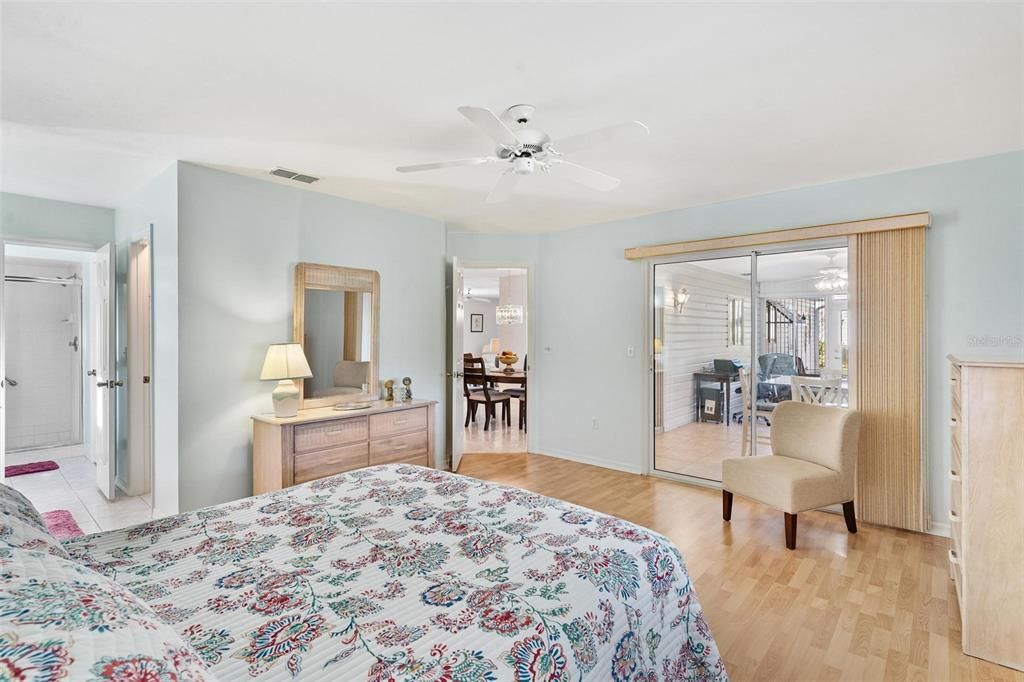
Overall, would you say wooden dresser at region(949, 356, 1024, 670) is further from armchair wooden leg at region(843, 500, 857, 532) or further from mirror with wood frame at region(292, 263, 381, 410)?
mirror with wood frame at region(292, 263, 381, 410)

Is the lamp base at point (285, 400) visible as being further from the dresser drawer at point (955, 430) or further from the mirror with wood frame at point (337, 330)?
the dresser drawer at point (955, 430)

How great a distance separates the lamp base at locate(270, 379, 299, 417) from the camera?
11.4 feet

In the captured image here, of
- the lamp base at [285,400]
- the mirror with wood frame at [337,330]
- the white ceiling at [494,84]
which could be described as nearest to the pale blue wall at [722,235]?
the white ceiling at [494,84]

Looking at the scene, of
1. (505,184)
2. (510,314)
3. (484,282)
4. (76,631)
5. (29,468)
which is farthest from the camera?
(484,282)

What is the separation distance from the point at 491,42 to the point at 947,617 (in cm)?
322

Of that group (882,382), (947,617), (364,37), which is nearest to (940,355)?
(882,382)

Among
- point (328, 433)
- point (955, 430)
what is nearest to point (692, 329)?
point (955, 430)

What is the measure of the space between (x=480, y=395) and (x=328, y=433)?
359 centimetres

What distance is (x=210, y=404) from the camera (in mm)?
3406

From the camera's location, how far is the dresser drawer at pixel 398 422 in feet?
12.6

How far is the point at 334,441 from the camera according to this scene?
11.7ft

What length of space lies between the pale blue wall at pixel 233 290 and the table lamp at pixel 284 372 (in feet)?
0.73

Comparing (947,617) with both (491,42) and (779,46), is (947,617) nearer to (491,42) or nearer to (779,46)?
(779,46)

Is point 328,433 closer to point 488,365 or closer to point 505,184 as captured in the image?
point 505,184
